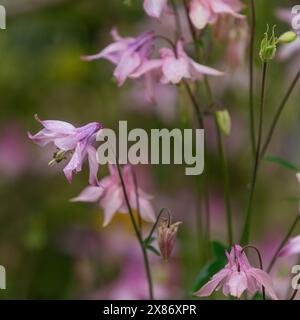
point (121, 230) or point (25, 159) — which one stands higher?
point (25, 159)

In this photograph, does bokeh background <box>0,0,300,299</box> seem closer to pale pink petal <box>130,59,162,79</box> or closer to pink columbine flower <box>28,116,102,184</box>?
pale pink petal <box>130,59,162,79</box>

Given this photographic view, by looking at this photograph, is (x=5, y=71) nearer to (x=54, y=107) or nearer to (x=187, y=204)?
(x=54, y=107)

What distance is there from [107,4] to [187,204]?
546 mm

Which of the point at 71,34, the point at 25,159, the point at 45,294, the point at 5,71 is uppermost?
the point at 71,34

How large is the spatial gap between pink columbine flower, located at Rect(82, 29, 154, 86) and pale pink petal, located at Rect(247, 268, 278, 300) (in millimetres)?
311

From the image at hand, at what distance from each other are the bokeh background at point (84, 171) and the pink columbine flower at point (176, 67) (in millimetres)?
705

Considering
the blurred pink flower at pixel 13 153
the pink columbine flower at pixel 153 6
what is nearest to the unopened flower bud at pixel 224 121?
the pink columbine flower at pixel 153 6

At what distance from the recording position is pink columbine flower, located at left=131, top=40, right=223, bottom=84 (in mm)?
1280
